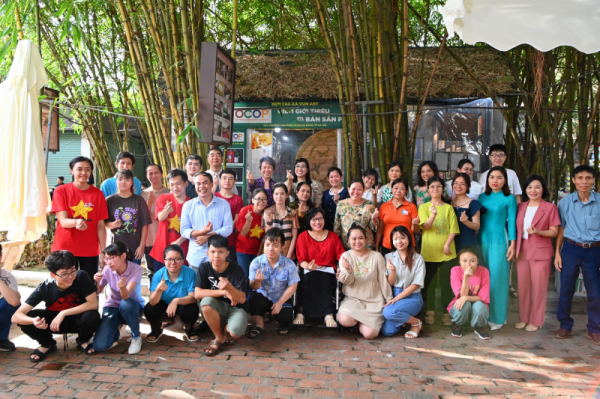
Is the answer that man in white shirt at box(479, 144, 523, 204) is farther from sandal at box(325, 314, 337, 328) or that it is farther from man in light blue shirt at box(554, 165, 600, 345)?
sandal at box(325, 314, 337, 328)

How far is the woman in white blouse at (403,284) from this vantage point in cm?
362

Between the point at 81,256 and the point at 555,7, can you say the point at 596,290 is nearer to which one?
the point at 555,7

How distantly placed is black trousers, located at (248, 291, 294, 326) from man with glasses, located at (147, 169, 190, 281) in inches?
31.3

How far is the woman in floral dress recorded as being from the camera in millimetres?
3926

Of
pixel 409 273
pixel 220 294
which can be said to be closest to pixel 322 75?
pixel 409 273

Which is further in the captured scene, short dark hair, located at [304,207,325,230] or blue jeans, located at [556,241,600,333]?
short dark hair, located at [304,207,325,230]

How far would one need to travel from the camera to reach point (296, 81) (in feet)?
18.3

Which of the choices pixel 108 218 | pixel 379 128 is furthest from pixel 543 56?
pixel 108 218

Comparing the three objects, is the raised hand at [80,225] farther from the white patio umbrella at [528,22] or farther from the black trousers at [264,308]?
the white patio umbrella at [528,22]

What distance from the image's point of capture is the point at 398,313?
3.60 m

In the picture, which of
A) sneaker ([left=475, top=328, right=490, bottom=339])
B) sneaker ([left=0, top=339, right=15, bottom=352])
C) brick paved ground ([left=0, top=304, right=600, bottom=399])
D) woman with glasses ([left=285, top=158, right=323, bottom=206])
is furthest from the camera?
woman with glasses ([left=285, top=158, right=323, bottom=206])

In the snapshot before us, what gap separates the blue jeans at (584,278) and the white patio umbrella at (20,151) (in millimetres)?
4130

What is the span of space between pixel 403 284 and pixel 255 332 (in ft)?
4.21

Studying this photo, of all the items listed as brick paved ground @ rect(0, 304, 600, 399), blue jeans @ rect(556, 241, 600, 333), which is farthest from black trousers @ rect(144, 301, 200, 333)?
blue jeans @ rect(556, 241, 600, 333)
